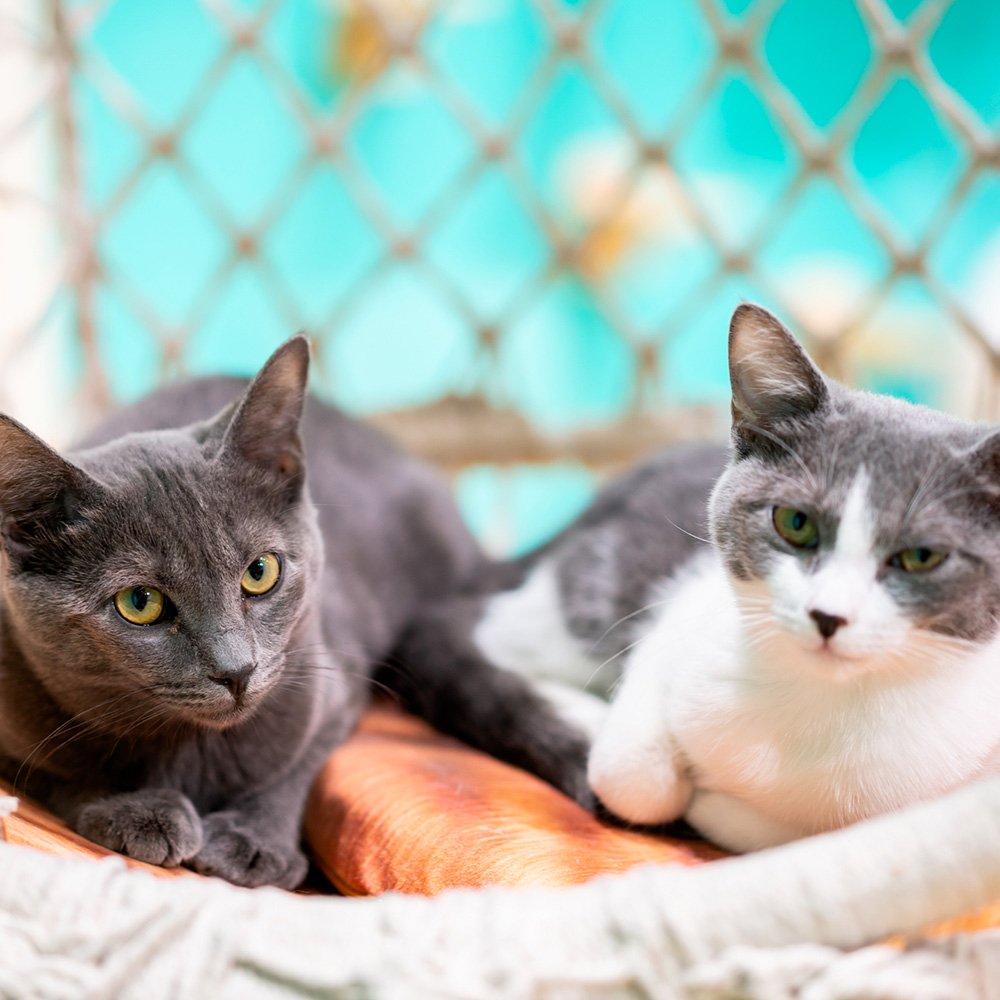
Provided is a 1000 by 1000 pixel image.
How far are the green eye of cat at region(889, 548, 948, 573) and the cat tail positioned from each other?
1.47ft

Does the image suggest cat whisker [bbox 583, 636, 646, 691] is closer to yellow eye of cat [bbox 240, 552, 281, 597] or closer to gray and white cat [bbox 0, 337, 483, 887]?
gray and white cat [bbox 0, 337, 483, 887]

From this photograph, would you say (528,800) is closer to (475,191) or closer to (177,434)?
(177,434)

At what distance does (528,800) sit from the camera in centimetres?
113

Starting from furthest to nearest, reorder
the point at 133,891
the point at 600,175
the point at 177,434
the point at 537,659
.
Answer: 1. the point at 600,175
2. the point at 537,659
3. the point at 177,434
4. the point at 133,891

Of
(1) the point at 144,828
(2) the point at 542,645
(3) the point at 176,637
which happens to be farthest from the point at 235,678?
(2) the point at 542,645

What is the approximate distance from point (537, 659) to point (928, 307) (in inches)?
43.8

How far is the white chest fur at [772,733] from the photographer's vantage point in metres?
0.90

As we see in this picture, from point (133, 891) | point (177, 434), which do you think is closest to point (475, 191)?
point (177, 434)

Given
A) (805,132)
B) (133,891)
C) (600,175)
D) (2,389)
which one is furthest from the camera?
(600,175)

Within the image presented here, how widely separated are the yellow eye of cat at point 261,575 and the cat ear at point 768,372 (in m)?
0.46

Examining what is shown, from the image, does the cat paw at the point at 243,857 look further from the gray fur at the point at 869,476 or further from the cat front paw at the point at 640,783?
the gray fur at the point at 869,476

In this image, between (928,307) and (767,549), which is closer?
(767,549)

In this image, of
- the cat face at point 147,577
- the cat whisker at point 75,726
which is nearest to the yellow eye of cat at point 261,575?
the cat face at point 147,577

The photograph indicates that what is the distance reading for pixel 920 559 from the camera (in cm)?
84
